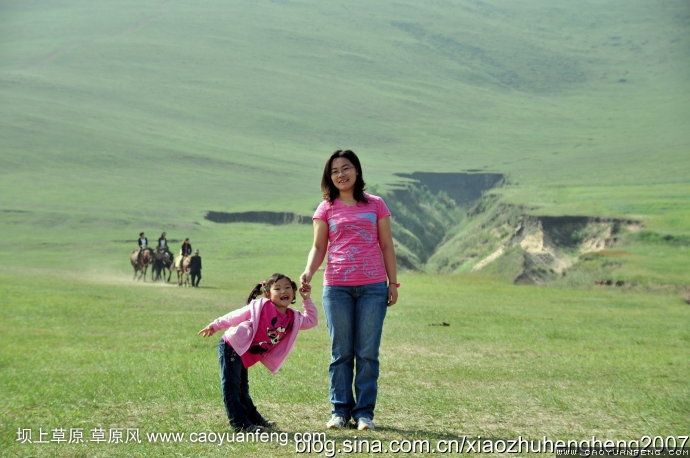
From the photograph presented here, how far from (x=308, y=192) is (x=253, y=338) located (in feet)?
278

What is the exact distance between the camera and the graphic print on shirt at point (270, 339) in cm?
969

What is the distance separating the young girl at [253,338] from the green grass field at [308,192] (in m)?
0.33

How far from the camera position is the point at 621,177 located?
97.9 metres

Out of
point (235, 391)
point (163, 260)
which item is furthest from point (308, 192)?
point (235, 391)

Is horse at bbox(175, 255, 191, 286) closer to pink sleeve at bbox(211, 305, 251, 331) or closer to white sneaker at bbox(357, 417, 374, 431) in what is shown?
pink sleeve at bbox(211, 305, 251, 331)

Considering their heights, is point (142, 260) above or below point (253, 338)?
below

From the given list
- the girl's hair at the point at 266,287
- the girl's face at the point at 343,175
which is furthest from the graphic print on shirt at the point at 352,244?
the girl's hair at the point at 266,287

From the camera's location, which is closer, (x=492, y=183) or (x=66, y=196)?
(x=66, y=196)

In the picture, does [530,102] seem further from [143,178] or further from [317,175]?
[143,178]

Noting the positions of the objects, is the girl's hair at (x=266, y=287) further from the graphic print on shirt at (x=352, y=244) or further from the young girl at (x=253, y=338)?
the graphic print on shirt at (x=352, y=244)

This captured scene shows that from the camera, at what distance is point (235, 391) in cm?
951

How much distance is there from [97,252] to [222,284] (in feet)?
71.2

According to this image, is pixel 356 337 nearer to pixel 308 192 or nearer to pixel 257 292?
pixel 257 292

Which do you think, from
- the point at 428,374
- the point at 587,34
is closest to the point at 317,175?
the point at 428,374
